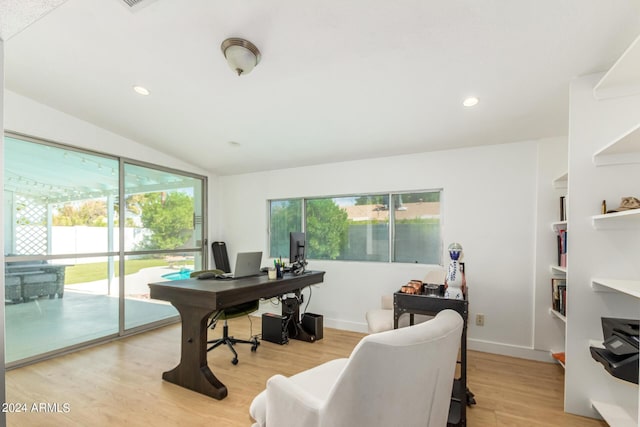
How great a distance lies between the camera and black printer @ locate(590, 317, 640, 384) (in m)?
1.59

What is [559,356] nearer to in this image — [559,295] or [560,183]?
[559,295]

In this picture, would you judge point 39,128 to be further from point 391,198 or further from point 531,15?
point 531,15

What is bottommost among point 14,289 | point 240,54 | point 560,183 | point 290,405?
point 290,405

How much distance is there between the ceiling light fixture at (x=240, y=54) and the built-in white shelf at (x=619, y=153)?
234 centimetres

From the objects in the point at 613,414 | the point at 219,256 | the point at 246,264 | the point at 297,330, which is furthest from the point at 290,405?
the point at 219,256

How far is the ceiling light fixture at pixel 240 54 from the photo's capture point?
193 cm

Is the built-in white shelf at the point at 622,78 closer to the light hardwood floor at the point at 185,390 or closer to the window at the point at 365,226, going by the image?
the window at the point at 365,226

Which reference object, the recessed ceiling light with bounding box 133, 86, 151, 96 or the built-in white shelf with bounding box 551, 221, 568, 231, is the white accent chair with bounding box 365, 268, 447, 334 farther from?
the recessed ceiling light with bounding box 133, 86, 151, 96

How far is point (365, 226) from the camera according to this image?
3916 millimetres

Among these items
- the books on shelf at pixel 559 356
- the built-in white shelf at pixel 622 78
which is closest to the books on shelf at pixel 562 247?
the books on shelf at pixel 559 356

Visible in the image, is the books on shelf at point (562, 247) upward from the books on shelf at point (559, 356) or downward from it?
upward

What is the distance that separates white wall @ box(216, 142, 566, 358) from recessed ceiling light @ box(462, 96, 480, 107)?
903mm

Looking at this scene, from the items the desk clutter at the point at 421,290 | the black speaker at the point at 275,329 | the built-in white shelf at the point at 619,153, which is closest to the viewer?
the built-in white shelf at the point at 619,153

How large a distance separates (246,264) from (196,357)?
974 millimetres
